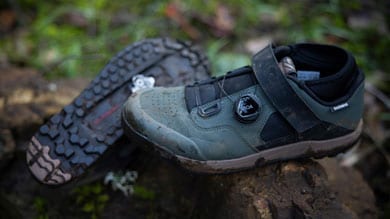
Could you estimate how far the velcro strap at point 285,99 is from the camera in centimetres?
153

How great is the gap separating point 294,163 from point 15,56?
7.42ft

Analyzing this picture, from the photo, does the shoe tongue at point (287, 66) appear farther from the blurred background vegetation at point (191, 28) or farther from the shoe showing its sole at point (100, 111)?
the blurred background vegetation at point (191, 28)

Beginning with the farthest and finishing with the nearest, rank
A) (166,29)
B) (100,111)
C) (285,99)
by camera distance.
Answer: (166,29) → (100,111) → (285,99)

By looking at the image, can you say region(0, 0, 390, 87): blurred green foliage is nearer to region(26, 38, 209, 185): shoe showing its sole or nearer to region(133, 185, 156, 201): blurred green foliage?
region(26, 38, 209, 185): shoe showing its sole

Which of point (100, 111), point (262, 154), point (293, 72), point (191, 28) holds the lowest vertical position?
point (191, 28)

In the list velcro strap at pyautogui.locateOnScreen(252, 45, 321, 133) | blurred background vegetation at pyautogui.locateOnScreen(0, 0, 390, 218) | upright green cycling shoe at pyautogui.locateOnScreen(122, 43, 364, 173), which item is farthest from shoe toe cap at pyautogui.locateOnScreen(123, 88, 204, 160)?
blurred background vegetation at pyautogui.locateOnScreen(0, 0, 390, 218)

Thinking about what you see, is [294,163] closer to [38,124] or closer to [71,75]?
[38,124]

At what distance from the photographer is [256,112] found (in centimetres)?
155

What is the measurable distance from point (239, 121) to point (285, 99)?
0.19 m

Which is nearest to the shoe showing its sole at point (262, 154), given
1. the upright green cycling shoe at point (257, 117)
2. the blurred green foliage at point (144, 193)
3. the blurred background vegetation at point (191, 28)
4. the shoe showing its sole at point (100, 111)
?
the upright green cycling shoe at point (257, 117)

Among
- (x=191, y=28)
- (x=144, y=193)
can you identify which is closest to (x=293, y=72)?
(x=144, y=193)

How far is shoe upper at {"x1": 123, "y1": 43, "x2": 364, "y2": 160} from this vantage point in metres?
1.54

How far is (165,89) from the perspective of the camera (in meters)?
1.74

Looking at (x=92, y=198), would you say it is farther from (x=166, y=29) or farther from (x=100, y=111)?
(x=166, y=29)
